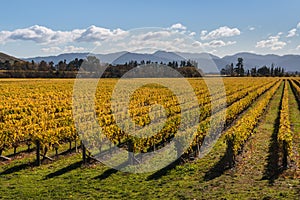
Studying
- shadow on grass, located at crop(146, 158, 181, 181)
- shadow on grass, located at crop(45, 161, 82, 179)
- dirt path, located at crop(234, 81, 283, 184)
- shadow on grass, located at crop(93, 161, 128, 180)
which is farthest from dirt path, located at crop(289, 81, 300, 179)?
shadow on grass, located at crop(45, 161, 82, 179)

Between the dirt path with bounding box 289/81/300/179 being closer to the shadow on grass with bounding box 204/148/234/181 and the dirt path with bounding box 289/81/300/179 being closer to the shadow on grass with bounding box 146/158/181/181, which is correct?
the shadow on grass with bounding box 204/148/234/181

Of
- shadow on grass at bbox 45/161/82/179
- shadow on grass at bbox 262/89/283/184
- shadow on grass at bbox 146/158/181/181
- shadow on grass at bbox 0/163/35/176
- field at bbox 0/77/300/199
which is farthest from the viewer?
shadow on grass at bbox 0/163/35/176

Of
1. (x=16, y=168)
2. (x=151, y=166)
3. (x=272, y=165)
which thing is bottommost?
(x=16, y=168)

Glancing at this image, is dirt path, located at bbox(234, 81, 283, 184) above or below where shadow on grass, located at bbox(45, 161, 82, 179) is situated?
above

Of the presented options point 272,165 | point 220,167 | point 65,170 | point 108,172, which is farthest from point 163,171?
point 272,165

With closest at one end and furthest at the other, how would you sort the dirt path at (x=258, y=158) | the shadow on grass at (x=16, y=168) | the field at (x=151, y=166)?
the field at (x=151, y=166), the dirt path at (x=258, y=158), the shadow on grass at (x=16, y=168)

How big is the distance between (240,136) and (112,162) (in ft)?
16.0

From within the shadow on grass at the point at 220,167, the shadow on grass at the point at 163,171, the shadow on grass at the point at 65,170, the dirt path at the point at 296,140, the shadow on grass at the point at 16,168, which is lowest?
the shadow on grass at the point at 16,168

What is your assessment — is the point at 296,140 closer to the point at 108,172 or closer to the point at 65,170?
the point at 108,172

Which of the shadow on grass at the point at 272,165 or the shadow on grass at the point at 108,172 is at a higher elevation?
the shadow on grass at the point at 272,165

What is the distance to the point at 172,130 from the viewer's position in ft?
49.8

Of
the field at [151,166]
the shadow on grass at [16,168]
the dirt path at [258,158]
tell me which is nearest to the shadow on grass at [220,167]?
the field at [151,166]

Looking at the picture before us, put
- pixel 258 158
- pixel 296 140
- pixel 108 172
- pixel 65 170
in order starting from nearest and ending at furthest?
pixel 108 172 → pixel 65 170 → pixel 258 158 → pixel 296 140

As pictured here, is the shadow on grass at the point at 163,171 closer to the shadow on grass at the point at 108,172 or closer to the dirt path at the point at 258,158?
the shadow on grass at the point at 108,172
